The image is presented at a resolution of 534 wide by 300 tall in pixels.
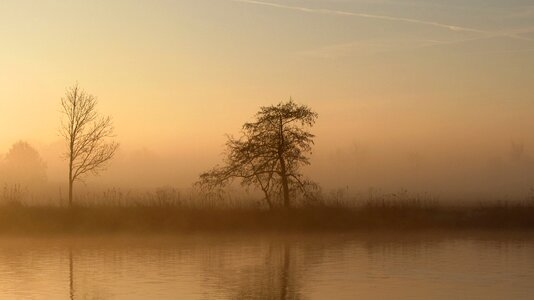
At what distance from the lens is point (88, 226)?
31.9 m

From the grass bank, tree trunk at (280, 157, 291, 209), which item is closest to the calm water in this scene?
the grass bank

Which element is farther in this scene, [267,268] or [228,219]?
[228,219]

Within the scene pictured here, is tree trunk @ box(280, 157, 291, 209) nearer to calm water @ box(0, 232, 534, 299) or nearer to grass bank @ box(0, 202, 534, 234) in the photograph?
grass bank @ box(0, 202, 534, 234)

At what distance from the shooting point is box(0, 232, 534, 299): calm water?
16.1m

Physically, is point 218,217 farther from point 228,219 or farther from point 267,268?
point 267,268

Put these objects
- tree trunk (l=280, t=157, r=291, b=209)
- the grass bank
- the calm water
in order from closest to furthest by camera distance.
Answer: the calm water → the grass bank → tree trunk (l=280, t=157, r=291, b=209)

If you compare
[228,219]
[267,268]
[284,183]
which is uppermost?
[284,183]

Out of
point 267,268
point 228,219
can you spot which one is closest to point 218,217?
point 228,219

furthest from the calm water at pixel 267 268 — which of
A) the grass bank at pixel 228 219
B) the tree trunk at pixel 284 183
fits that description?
the tree trunk at pixel 284 183

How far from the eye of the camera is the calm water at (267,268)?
16.1m

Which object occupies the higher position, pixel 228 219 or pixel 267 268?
pixel 228 219

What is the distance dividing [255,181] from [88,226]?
22.3ft

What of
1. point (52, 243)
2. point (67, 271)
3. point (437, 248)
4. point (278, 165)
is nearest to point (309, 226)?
point (278, 165)

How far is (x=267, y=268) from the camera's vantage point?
19891mm
